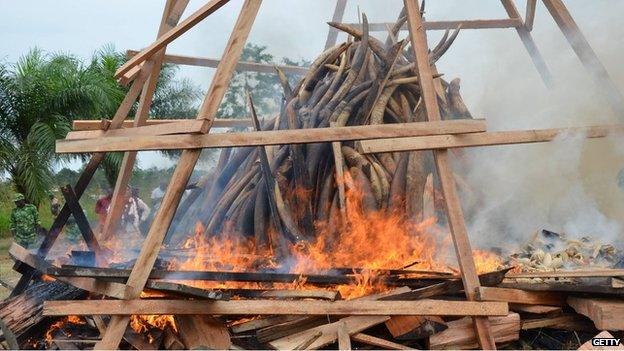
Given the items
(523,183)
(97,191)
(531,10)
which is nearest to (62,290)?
(523,183)

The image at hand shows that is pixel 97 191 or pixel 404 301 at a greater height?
pixel 97 191

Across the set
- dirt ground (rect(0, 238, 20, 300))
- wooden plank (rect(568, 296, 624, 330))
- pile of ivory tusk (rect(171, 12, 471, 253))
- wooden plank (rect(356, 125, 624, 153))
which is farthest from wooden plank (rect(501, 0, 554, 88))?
dirt ground (rect(0, 238, 20, 300))

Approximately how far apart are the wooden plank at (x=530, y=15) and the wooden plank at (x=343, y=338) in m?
5.31

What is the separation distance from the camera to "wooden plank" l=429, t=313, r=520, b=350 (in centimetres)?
554

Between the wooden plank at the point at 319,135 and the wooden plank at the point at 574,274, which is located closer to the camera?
the wooden plank at the point at 319,135

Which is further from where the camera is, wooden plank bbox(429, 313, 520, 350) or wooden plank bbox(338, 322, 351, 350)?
wooden plank bbox(429, 313, 520, 350)

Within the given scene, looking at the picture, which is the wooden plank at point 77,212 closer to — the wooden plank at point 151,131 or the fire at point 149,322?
the wooden plank at point 151,131

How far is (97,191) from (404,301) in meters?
21.7

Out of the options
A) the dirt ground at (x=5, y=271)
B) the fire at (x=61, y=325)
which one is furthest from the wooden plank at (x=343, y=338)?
the dirt ground at (x=5, y=271)

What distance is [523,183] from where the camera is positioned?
7.98m

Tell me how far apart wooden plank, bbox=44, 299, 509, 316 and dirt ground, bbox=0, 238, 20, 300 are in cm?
436

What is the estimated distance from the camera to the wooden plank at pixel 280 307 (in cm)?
533

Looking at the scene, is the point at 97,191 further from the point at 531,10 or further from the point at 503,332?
the point at 503,332

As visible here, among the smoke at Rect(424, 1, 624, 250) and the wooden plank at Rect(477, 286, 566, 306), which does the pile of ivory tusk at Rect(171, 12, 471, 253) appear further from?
the wooden plank at Rect(477, 286, 566, 306)
